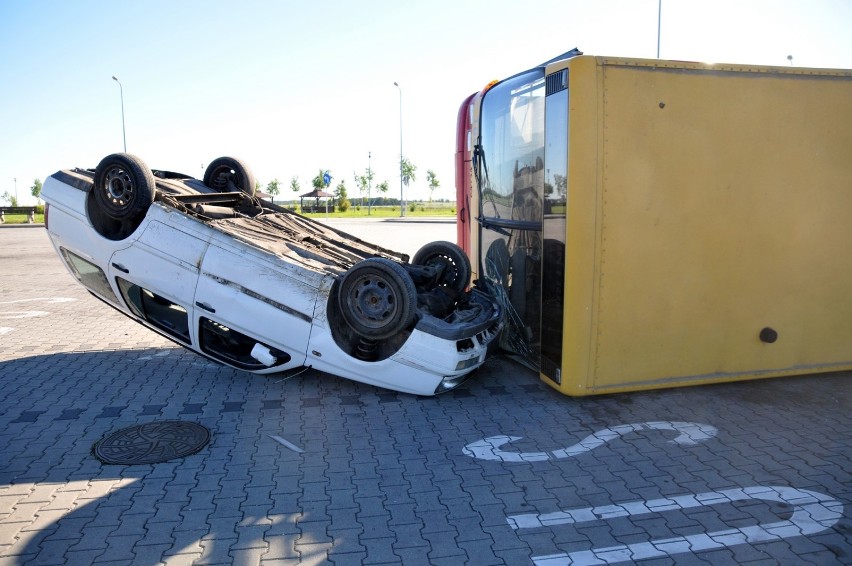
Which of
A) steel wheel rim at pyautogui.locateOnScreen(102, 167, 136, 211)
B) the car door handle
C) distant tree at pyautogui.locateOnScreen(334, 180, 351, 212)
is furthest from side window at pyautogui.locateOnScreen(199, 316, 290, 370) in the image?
distant tree at pyautogui.locateOnScreen(334, 180, 351, 212)

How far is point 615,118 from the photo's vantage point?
17.9 ft

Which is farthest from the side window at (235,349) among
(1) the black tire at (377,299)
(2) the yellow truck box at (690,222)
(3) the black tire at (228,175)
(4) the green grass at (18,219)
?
(4) the green grass at (18,219)

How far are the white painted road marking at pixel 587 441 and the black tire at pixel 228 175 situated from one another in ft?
15.4

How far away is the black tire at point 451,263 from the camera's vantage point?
725cm

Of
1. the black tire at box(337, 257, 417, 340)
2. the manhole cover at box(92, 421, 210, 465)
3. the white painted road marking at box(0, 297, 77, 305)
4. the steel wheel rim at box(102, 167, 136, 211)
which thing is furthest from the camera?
the white painted road marking at box(0, 297, 77, 305)

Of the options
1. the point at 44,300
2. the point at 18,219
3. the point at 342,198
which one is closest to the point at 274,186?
the point at 342,198

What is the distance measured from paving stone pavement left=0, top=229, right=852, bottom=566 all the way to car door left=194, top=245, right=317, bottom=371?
→ 531mm

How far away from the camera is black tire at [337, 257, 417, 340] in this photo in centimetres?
546

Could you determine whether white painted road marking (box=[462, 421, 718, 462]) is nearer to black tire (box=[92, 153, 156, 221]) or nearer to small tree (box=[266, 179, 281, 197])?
black tire (box=[92, 153, 156, 221])

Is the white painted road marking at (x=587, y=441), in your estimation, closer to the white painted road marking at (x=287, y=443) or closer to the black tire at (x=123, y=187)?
the white painted road marking at (x=287, y=443)

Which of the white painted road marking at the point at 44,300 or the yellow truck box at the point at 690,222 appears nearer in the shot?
the yellow truck box at the point at 690,222

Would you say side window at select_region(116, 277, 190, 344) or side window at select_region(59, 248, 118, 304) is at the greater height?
side window at select_region(59, 248, 118, 304)

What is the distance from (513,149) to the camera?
21.6 feet

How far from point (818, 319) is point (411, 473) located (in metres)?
4.47
